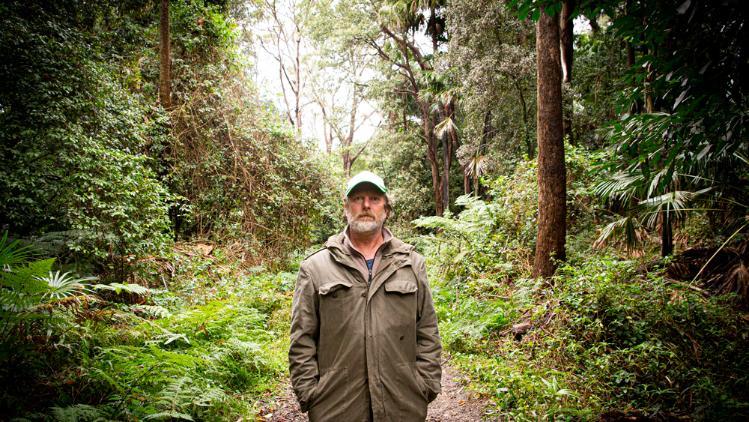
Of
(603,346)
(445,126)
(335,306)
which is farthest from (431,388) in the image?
(445,126)

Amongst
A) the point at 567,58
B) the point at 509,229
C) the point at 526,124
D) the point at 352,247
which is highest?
the point at 567,58

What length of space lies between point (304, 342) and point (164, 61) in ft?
35.6

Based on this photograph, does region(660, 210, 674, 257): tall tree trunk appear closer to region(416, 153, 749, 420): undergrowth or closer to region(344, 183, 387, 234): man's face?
region(416, 153, 749, 420): undergrowth

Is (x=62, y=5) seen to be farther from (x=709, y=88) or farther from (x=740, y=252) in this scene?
(x=740, y=252)

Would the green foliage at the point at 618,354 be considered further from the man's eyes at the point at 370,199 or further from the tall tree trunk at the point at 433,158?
the tall tree trunk at the point at 433,158

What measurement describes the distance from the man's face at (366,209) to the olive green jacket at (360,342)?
0.48 feet

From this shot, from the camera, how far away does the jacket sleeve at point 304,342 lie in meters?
2.28

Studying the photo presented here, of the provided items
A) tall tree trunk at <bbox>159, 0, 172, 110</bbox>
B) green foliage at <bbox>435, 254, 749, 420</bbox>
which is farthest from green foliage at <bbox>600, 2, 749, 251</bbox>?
tall tree trunk at <bbox>159, 0, 172, 110</bbox>

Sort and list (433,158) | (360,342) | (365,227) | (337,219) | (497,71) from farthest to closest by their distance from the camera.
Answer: (433,158), (337,219), (497,71), (365,227), (360,342)

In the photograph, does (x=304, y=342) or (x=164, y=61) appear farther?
(x=164, y=61)

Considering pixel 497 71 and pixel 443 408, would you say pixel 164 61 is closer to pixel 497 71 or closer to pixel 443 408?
pixel 497 71

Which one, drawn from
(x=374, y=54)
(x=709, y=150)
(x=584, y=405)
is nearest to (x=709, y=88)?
(x=709, y=150)

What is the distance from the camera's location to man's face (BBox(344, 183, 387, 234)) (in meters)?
2.55

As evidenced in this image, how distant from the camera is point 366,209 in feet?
8.50
